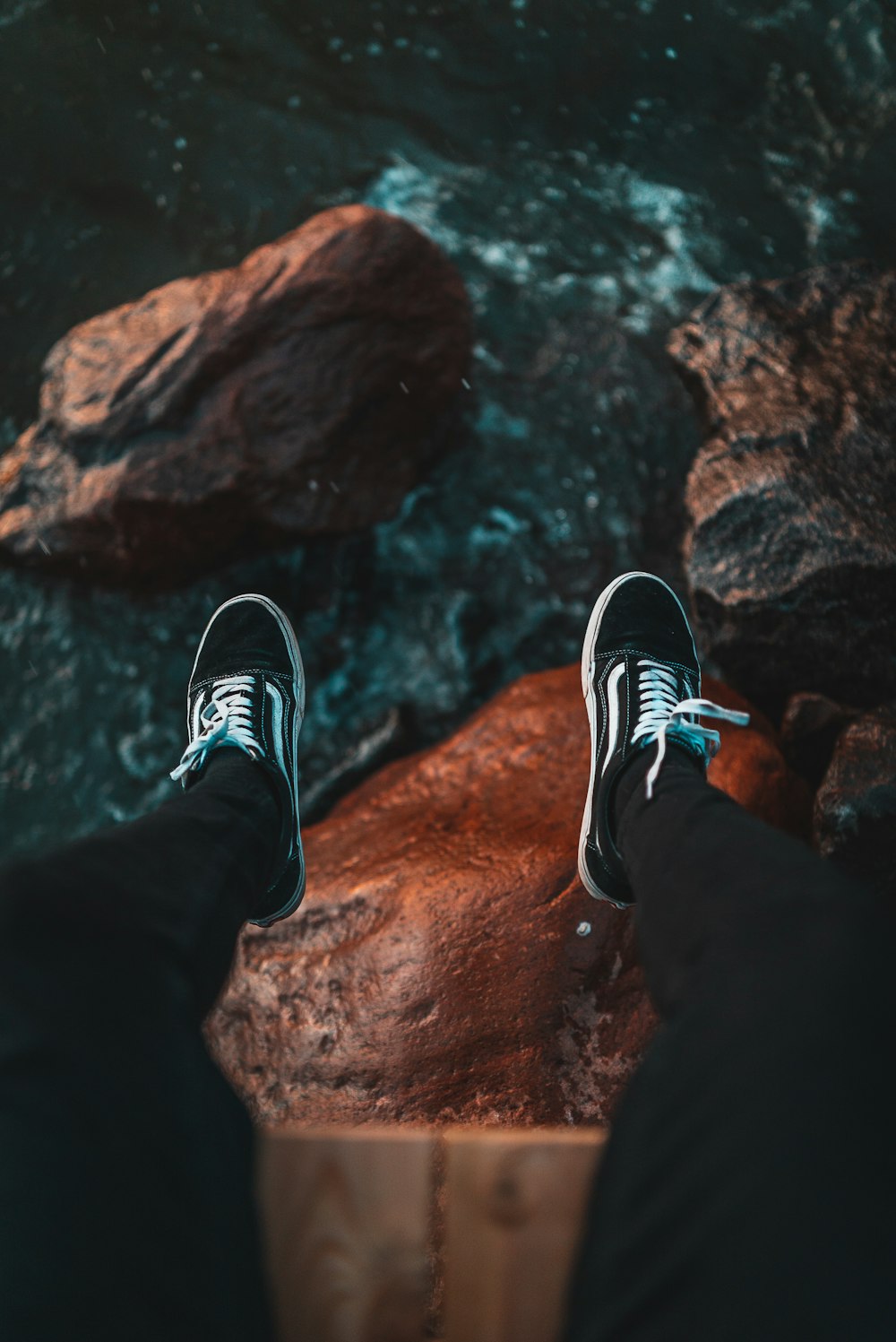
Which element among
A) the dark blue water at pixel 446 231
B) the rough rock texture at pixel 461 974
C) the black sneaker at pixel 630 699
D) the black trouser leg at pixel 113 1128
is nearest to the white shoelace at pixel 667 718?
the black sneaker at pixel 630 699

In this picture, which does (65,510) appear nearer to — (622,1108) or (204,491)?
(204,491)

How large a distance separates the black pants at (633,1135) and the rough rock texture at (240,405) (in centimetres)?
229

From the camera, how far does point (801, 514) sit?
2.48m

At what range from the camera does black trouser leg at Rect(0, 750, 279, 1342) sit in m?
0.84

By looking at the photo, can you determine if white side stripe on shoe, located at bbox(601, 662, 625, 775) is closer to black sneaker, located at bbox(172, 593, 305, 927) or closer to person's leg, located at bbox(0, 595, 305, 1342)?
black sneaker, located at bbox(172, 593, 305, 927)

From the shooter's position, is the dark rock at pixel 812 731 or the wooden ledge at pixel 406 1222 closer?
the wooden ledge at pixel 406 1222

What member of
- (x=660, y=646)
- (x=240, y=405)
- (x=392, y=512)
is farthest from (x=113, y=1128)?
(x=392, y=512)

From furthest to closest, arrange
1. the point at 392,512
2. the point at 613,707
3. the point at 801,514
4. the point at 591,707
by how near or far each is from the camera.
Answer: the point at 392,512 → the point at 801,514 → the point at 591,707 → the point at 613,707

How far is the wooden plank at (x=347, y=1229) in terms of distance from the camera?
3.33 ft

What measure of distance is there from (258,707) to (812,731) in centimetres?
166

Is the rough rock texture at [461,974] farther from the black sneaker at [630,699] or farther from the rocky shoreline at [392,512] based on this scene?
the black sneaker at [630,699]

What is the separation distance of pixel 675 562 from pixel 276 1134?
9.02 ft

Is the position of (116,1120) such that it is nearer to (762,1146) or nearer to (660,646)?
(762,1146)

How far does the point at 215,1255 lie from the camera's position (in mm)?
897
